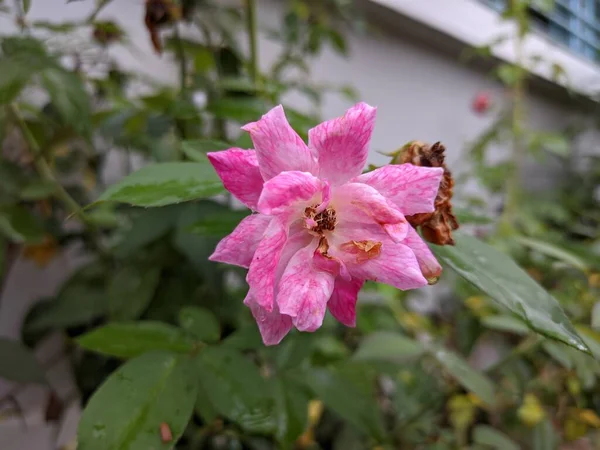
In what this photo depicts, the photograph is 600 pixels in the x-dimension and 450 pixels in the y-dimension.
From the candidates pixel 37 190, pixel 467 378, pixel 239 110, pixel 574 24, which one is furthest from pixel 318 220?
pixel 574 24

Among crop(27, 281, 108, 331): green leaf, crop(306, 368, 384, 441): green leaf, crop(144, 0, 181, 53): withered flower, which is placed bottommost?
crop(27, 281, 108, 331): green leaf

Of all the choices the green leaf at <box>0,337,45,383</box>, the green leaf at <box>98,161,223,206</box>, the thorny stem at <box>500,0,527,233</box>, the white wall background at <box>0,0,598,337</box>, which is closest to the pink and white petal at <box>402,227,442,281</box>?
the green leaf at <box>98,161,223,206</box>

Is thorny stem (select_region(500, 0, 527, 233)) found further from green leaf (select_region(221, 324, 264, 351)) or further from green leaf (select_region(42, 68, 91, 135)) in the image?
green leaf (select_region(42, 68, 91, 135))

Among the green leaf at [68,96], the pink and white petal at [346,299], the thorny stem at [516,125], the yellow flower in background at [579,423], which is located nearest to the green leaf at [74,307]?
the green leaf at [68,96]

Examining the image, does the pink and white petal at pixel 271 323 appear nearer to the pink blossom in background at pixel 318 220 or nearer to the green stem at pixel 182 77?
the pink blossom in background at pixel 318 220

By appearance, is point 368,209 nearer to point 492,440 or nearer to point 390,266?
point 390,266
